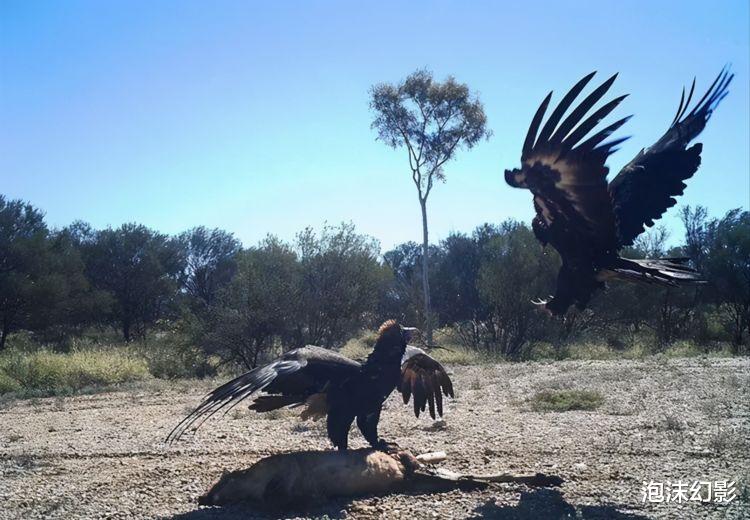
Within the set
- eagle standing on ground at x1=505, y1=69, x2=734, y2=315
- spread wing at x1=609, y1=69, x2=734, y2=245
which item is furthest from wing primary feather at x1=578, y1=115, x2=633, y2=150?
spread wing at x1=609, y1=69, x2=734, y2=245

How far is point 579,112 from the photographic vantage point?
5766 mm

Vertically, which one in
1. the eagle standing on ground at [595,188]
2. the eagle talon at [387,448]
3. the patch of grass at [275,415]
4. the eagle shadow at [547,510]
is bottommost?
the eagle shadow at [547,510]

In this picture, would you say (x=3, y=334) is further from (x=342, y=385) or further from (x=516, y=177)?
(x=516, y=177)

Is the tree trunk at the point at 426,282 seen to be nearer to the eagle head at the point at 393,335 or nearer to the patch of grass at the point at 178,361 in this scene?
the patch of grass at the point at 178,361

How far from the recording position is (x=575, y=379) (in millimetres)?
12680

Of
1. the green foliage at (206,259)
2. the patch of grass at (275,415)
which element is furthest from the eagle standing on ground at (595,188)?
the green foliage at (206,259)

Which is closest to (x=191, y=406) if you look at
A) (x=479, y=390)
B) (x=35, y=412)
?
(x=35, y=412)

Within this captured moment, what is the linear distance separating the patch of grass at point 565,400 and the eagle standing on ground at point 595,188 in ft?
9.55

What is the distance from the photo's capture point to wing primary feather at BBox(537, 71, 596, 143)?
568 centimetres

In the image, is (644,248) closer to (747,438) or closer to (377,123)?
(377,123)

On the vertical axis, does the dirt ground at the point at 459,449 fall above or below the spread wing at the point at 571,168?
below

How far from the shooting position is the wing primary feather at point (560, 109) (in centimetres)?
568

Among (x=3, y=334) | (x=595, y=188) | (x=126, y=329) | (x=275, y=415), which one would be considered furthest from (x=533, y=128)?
(x=126, y=329)

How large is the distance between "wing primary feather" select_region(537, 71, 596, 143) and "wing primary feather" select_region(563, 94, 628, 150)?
0.58ft
